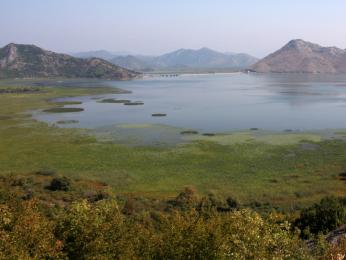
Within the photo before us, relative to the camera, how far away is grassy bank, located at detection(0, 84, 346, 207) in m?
48.5

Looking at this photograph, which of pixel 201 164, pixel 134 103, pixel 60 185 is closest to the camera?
pixel 60 185

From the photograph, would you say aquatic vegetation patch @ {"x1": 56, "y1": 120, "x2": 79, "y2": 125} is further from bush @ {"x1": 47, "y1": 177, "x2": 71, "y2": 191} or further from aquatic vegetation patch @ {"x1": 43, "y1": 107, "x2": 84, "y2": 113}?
bush @ {"x1": 47, "y1": 177, "x2": 71, "y2": 191}

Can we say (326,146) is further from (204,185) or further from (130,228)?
(130,228)

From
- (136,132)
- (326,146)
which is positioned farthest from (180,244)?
(136,132)

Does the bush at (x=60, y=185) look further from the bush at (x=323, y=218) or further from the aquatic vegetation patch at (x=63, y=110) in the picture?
the aquatic vegetation patch at (x=63, y=110)

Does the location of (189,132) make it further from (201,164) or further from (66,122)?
(66,122)

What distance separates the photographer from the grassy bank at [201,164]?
159 ft

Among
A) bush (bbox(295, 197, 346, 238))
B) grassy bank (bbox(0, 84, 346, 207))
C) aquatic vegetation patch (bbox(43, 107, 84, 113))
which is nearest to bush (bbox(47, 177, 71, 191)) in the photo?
grassy bank (bbox(0, 84, 346, 207))

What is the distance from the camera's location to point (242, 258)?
16281 millimetres

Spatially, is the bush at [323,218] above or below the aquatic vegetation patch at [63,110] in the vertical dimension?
below

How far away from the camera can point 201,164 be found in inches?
2318

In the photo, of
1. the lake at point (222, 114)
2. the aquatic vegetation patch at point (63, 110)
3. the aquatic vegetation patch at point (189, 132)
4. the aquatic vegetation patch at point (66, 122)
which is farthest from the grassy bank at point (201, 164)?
the aquatic vegetation patch at point (63, 110)

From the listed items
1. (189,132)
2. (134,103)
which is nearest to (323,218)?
(189,132)

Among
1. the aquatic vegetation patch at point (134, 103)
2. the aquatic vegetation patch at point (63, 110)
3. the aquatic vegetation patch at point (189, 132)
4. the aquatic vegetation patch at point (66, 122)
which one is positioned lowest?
the aquatic vegetation patch at point (189, 132)
